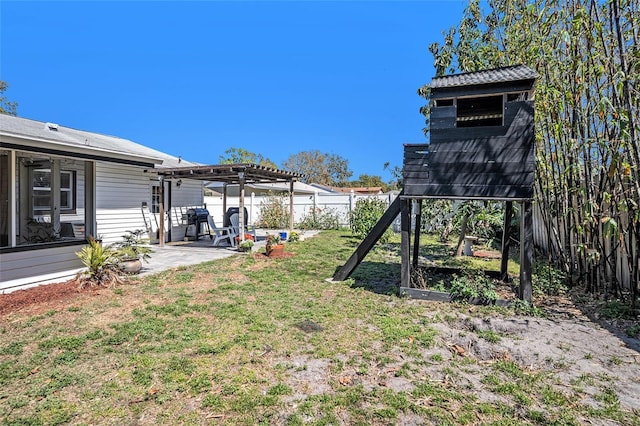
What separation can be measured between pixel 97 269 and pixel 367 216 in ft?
28.6

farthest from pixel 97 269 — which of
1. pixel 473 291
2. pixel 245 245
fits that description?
pixel 473 291

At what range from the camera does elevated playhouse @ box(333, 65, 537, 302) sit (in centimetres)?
442

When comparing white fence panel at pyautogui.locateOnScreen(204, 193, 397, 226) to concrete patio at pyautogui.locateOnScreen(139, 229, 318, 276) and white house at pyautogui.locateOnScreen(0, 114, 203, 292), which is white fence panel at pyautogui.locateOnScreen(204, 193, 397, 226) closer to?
concrete patio at pyautogui.locateOnScreen(139, 229, 318, 276)

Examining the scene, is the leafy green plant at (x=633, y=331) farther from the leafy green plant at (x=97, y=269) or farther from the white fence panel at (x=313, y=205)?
the white fence panel at (x=313, y=205)

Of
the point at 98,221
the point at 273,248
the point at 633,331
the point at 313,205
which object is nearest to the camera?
the point at 633,331

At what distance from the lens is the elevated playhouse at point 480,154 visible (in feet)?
14.5

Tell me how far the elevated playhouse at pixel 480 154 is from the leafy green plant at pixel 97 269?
16.9 feet

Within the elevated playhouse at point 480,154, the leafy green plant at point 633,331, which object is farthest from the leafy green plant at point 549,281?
the leafy green plant at point 633,331

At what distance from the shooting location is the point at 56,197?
7.40m

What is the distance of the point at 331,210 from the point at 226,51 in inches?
441

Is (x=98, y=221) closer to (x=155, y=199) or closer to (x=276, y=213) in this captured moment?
(x=155, y=199)

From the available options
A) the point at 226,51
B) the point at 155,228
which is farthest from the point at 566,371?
the point at 226,51

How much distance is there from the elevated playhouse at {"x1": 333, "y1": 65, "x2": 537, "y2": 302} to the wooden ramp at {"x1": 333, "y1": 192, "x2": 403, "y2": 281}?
0.33 metres

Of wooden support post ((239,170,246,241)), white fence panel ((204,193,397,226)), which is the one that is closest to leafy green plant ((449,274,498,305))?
wooden support post ((239,170,246,241))
